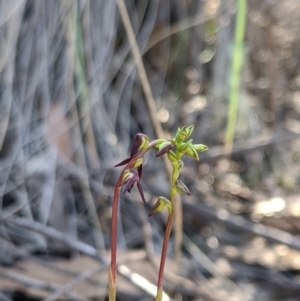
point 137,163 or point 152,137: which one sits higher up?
point 152,137

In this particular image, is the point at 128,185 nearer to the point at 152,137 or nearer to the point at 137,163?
the point at 137,163

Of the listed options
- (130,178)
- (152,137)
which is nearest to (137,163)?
(130,178)

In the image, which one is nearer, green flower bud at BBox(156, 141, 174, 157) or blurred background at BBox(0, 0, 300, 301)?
green flower bud at BBox(156, 141, 174, 157)

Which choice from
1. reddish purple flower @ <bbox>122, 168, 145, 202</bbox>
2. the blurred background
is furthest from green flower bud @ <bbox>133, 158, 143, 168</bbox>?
the blurred background

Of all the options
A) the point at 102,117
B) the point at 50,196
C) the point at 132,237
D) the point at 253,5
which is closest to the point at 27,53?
the point at 102,117

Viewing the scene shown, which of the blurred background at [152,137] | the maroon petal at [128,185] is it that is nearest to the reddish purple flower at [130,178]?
the maroon petal at [128,185]

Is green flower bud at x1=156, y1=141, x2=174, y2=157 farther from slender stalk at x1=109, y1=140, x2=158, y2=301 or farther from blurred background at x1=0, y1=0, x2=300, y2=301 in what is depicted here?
blurred background at x1=0, y1=0, x2=300, y2=301

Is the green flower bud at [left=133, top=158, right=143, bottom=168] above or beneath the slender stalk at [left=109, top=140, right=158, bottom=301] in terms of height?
above

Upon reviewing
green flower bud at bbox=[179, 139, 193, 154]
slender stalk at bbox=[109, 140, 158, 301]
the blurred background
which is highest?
the blurred background
